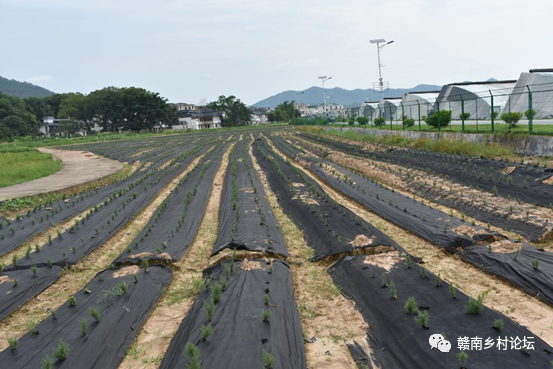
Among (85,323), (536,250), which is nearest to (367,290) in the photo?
(536,250)

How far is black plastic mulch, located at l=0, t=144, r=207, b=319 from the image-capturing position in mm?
5082

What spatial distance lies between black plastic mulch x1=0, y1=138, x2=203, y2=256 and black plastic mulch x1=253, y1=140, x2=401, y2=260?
526 centimetres

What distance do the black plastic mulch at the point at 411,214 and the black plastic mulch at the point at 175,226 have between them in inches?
152

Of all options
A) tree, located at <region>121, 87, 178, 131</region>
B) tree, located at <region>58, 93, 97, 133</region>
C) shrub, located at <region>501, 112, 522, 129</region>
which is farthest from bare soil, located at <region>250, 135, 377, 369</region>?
tree, located at <region>58, 93, 97, 133</region>

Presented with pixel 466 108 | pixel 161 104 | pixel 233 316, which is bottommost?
pixel 233 316

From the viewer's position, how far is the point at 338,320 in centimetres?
402

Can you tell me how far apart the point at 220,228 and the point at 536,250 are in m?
5.20

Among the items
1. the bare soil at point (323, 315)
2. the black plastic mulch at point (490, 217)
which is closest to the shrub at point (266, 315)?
Answer: the bare soil at point (323, 315)

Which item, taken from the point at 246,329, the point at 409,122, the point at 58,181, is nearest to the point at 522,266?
the point at 246,329

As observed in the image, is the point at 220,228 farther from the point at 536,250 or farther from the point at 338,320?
the point at 536,250

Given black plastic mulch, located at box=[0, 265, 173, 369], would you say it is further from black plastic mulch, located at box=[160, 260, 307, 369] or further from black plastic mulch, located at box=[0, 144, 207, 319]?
black plastic mulch, located at box=[0, 144, 207, 319]

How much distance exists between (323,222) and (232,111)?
77.9 m

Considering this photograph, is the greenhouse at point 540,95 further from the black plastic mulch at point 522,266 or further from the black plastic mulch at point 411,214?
the black plastic mulch at point 522,266

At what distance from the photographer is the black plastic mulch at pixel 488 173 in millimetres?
7648
